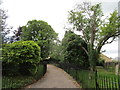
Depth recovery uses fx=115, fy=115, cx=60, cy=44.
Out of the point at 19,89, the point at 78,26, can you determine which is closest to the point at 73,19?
the point at 78,26

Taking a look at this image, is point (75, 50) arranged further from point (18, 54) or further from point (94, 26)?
point (18, 54)

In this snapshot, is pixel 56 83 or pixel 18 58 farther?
pixel 56 83

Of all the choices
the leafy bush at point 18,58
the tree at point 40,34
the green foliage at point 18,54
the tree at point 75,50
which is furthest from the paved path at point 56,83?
the tree at point 40,34

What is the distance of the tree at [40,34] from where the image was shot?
2247 cm

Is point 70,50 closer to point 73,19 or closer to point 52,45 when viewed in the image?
point 73,19

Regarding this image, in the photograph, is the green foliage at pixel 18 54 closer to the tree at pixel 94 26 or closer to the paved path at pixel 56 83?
the paved path at pixel 56 83

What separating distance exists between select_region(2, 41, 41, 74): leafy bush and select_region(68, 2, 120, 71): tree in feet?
20.9

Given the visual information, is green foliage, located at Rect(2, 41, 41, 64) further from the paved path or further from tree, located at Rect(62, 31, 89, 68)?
tree, located at Rect(62, 31, 89, 68)

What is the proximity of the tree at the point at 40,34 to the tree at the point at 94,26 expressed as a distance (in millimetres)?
9299

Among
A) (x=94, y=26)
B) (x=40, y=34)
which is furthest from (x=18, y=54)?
(x=40, y=34)

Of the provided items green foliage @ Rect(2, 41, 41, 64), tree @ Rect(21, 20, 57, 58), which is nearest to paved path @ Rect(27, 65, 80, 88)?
green foliage @ Rect(2, 41, 41, 64)

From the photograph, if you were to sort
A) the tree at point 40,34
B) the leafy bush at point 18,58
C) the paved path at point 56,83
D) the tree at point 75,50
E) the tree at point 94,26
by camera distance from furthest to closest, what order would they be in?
the tree at point 40,34 < the tree at point 75,50 < the tree at point 94,26 < the paved path at point 56,83 < the leafy bush at point 18,58

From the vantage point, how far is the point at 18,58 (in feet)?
24.4

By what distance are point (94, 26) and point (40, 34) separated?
524 inches
